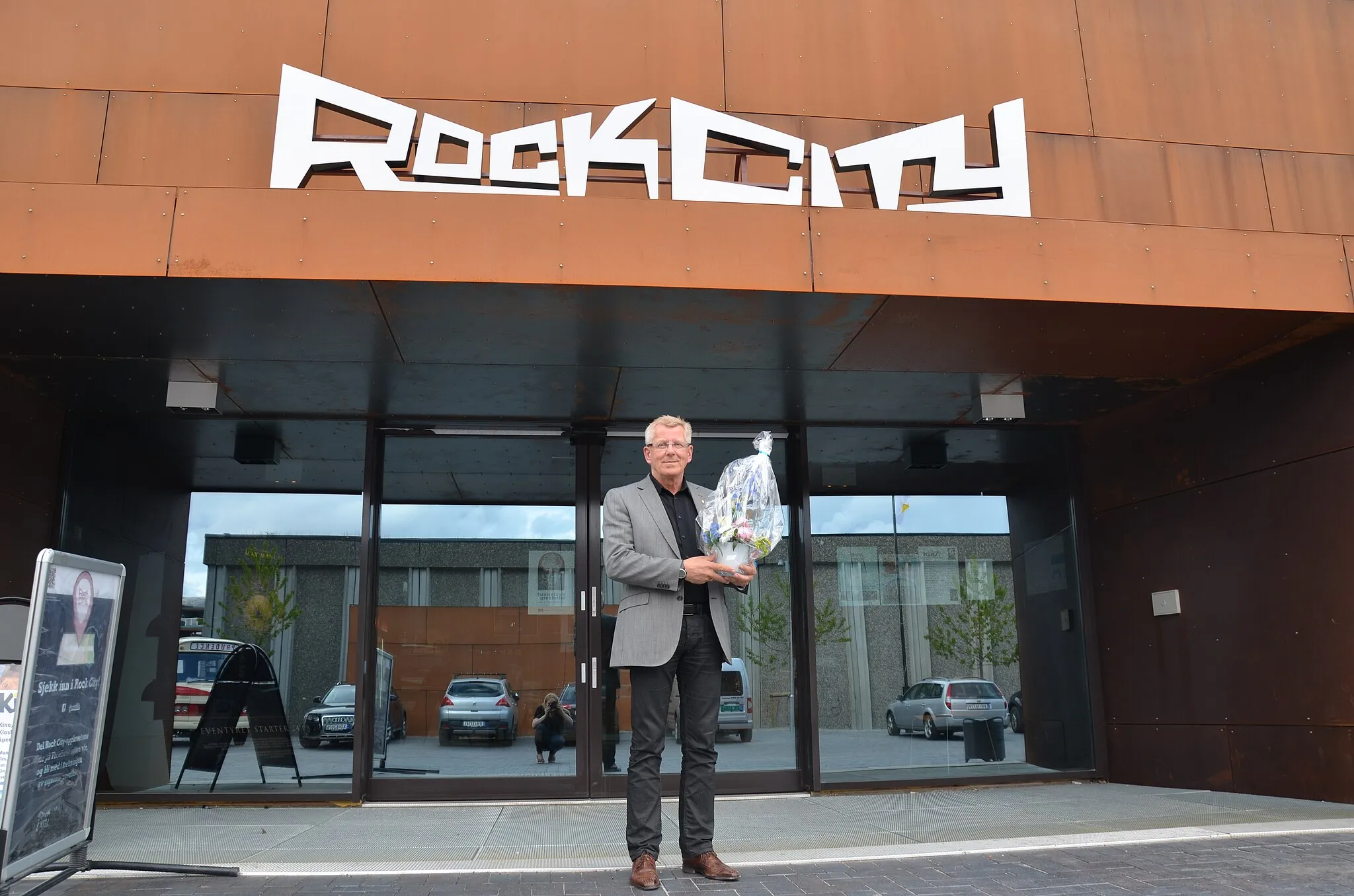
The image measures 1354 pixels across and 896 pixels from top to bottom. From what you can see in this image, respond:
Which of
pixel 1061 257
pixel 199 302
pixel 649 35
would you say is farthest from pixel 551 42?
pixel 1061 257

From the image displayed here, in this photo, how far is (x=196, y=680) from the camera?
619cm

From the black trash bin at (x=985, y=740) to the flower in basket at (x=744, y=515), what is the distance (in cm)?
385

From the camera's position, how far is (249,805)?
6008 mm

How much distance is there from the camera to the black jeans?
3480mm

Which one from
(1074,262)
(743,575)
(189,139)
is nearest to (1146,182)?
(1074,262)

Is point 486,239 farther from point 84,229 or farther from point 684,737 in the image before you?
point 684,737

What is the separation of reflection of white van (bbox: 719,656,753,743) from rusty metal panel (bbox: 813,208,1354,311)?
2824 mm

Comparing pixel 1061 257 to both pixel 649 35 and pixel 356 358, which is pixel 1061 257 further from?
pixel 356 358

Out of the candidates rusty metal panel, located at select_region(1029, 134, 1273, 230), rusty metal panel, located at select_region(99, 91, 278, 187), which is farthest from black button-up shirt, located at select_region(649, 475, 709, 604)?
rusty metal panel, located at select_region(1029, 134, 1273, 230)

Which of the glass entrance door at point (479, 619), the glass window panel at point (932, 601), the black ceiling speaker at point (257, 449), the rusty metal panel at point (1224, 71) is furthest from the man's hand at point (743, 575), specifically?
the black ceiling speaker at point (257, 449)

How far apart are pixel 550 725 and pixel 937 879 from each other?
3.11 metres

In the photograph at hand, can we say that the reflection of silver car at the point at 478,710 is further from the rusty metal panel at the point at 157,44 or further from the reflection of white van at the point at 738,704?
the rusty metal panel at the point at 157,44

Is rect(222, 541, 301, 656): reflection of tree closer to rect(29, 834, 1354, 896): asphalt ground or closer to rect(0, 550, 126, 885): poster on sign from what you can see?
rect(0, 550, 126, 885): poster on sign

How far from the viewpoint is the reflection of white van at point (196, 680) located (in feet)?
20.1
